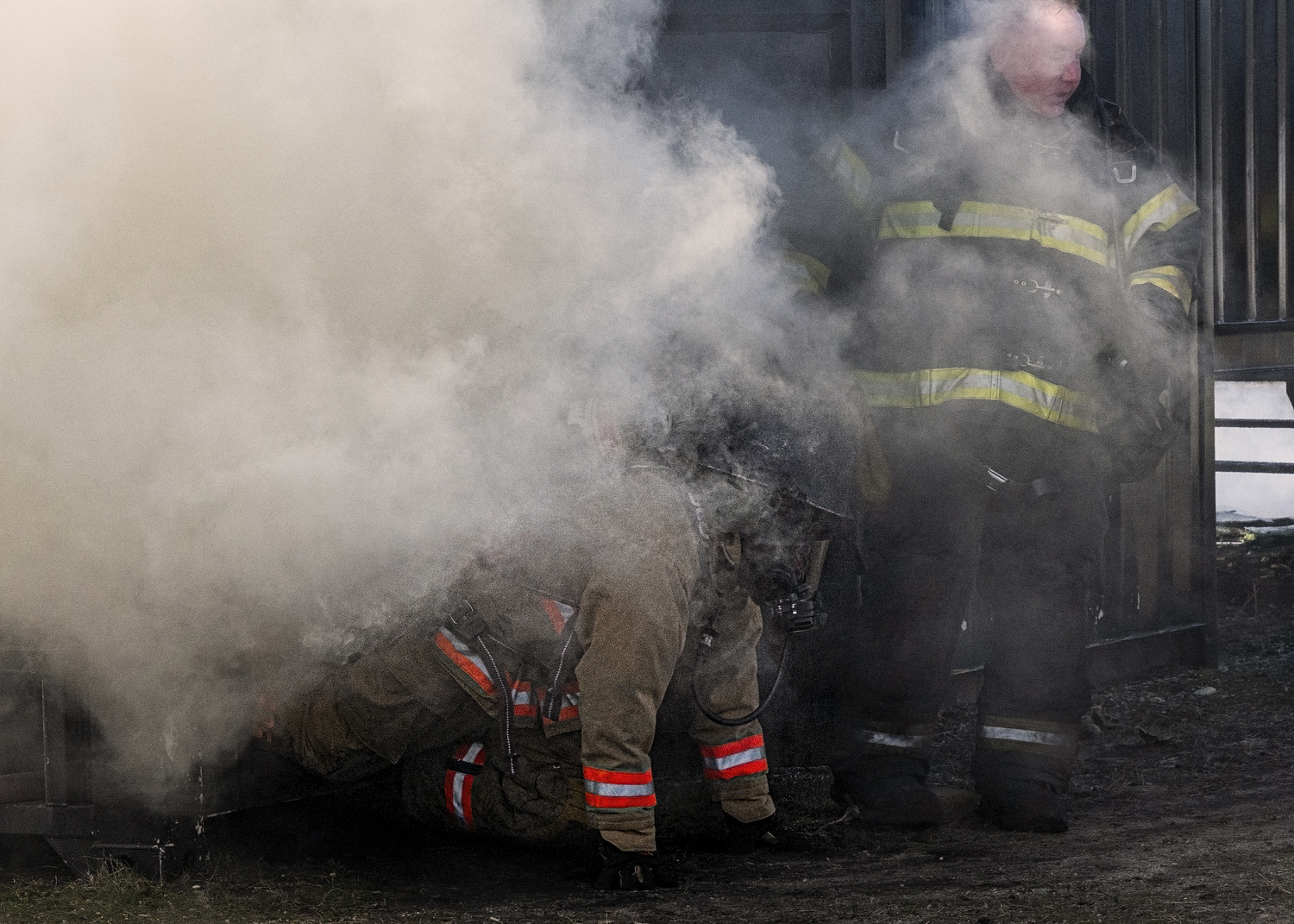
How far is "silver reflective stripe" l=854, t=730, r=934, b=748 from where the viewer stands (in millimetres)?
3459

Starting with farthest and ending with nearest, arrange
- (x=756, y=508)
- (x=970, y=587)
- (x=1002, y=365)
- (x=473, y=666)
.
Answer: (x=970, y=587) < (x=1002, y=365) < (x=756, y=508) < (x=473, y=666)

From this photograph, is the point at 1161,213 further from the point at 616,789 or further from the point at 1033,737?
the point at 616,789

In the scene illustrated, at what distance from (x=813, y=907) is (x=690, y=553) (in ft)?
2.43

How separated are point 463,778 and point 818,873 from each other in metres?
0.81

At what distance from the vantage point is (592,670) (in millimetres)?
2682

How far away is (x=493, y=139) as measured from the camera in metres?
2.76

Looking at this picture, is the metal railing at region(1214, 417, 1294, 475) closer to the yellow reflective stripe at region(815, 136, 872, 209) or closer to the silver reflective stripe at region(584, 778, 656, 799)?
the yellow reflective stripe at region(815, 136, 872, 209)

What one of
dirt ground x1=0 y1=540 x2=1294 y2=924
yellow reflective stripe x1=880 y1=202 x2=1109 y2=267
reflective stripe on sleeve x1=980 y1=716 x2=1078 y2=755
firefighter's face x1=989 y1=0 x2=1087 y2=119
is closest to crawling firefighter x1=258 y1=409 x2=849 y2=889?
dirt ground x1=0 y1=540 x2=1294 y2=924

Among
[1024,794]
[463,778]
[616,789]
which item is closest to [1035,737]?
[1024,794]

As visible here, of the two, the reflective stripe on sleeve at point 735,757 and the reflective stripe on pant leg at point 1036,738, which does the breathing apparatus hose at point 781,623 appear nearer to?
the reflective stripe on sleeve at point 735,757

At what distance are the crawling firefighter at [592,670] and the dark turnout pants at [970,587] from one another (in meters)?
0.53

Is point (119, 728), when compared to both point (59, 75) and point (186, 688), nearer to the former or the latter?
point (186, 688)

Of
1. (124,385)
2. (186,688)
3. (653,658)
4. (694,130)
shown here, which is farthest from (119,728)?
(694,130)

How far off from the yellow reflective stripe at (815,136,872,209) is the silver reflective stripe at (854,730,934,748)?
137 centimetres
